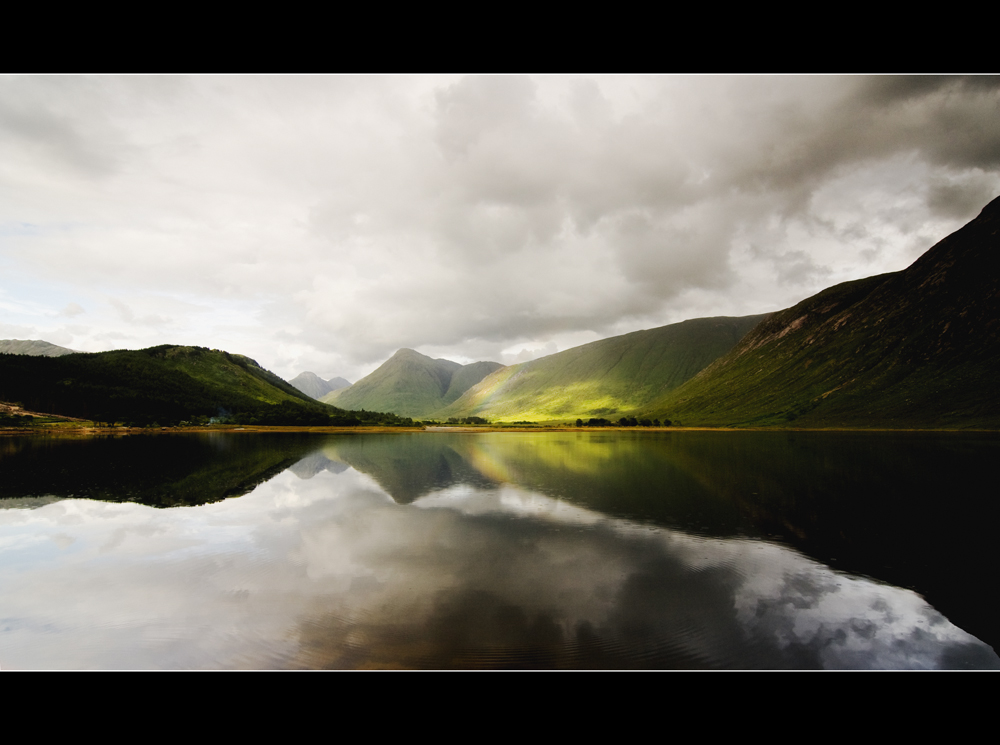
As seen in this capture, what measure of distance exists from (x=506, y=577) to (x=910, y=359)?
20750 centimetres

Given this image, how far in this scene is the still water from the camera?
11672 millimetres

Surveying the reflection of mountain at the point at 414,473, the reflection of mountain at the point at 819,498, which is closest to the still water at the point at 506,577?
the reflection of mountain at the point at 819,498

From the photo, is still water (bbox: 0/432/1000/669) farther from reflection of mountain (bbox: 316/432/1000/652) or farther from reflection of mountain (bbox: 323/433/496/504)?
reflection of mountain (bbox: 323/433/496/504)

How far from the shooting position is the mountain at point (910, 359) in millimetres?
131125

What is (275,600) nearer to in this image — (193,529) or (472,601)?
(472,601)

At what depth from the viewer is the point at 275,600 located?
48.4 feet

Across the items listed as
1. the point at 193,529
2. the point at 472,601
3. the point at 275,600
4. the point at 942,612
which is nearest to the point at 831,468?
the point at 942,612

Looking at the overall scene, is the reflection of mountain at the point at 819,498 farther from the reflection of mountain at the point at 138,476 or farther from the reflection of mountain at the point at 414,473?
the reflection of mountain at the point at 138,476

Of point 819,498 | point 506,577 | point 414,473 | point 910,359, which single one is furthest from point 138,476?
point 910,359

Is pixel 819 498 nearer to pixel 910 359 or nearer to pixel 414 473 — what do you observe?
pixel 414 473

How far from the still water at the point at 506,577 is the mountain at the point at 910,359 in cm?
13499

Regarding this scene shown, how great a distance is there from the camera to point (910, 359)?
506ft
